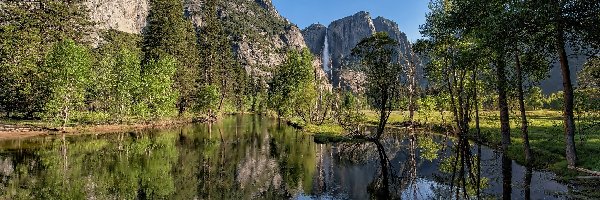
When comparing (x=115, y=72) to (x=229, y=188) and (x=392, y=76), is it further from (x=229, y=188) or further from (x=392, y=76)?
(x=229, y=188)

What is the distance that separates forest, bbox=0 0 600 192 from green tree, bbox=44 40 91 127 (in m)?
0.15

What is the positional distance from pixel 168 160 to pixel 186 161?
1.85m

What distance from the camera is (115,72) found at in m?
65.6

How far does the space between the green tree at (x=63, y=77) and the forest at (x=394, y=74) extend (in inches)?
5.8

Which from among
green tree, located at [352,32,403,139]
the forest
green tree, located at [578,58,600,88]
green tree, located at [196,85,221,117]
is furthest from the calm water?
green tree, located at [196,85,221,117]

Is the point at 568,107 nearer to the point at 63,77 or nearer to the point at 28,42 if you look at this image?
the point at 63,77

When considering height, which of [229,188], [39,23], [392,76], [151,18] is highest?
[151,18]

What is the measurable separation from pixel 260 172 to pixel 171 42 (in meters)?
65.6

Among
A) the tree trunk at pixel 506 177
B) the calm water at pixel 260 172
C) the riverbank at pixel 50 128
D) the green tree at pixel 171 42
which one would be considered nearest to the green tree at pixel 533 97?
the tree trunk at pixel 506 177

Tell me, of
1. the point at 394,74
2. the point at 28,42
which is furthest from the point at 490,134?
the point at 28,42

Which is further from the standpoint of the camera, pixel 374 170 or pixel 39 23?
pixel 39 23

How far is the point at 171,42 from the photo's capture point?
284 ft

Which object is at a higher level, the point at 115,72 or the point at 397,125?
the point at 115,72

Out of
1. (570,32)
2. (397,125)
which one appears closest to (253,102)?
(397,125)
